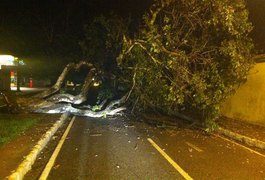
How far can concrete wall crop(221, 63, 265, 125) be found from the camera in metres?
17.2

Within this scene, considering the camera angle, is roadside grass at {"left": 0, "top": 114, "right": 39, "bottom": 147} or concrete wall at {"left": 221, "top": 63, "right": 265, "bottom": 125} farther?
concrete wall at {"left": 221, "top": 63, "right": 265, "bottom": 125}

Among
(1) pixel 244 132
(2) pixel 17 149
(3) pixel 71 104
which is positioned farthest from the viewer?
(3) pixel 71 104

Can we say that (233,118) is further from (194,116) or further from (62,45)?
(62,45)

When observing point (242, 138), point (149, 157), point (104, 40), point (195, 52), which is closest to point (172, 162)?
point (149, 157)

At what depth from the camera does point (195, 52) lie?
16578 millimetres

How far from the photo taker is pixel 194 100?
16.6 m

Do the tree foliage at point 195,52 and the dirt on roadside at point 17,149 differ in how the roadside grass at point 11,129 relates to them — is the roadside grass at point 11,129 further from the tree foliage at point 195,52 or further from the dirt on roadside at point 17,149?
the tree foliage at point 195,52

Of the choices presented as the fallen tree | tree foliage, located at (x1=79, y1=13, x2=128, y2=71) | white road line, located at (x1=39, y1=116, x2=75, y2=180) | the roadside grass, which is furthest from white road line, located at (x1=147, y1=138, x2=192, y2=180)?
tree foliage, located at (x1=79, y1=13, x2=128, y2=71)

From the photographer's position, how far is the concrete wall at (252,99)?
17191 millimetres

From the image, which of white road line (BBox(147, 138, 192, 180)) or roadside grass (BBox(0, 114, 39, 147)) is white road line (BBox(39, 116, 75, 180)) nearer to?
roadside grass (BBox(0, 114, 39, 147))

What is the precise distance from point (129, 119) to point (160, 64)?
A: 486 cm

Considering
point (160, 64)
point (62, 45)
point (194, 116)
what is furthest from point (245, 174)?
point (62, 45)

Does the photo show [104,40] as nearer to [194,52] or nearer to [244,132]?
[194,52]

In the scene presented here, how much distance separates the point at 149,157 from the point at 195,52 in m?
7.60
